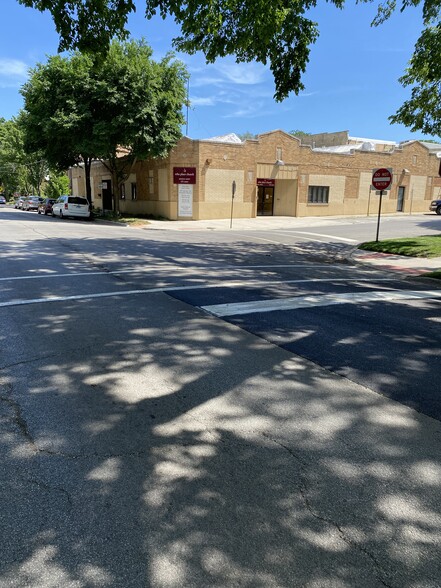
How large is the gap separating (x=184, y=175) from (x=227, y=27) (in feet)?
71.1

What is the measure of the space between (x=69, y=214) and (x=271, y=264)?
74.3ft

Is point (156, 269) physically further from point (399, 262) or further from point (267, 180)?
point (267, 180)

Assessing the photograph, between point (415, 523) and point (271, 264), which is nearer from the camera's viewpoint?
point (415, 523)

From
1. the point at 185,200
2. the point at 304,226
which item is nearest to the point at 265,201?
the point at 304,226

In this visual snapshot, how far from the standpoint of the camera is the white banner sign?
31.7m

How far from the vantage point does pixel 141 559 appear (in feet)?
7.18

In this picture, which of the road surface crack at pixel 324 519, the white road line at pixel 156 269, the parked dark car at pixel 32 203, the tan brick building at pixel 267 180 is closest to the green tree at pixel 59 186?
the parked dark car at pixel 32 203

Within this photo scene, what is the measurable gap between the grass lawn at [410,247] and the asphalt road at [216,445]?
904 cm

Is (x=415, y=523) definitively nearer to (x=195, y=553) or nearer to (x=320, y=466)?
(x=320, y=466)

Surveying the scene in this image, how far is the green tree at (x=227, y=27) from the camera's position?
7.89 metres

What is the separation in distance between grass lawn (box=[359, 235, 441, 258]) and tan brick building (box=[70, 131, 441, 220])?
41.6ft

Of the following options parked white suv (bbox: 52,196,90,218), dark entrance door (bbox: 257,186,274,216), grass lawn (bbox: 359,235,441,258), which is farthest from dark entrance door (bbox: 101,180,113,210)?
grass lawn (bbox: 359,235,441,258)

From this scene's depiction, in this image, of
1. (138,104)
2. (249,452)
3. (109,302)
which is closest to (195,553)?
(249,452)

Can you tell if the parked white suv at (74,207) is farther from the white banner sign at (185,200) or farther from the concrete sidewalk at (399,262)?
A: the concrete sidewalk at (399,262)
